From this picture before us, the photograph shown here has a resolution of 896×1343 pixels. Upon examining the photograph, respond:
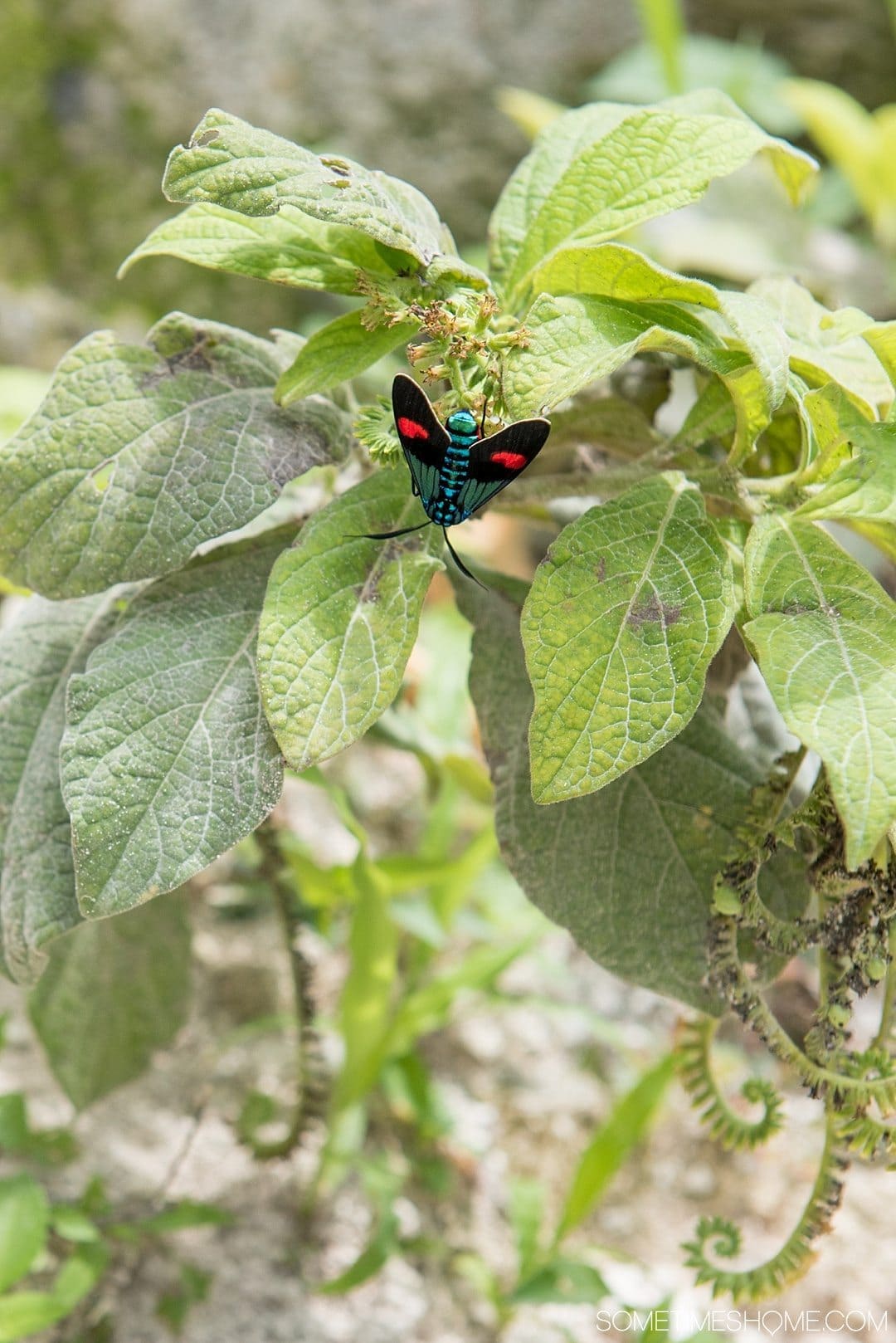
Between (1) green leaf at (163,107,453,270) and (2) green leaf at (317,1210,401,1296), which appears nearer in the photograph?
(1) green leaf at (163,107,453,270)

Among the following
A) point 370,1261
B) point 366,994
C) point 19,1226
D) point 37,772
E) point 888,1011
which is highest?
point 37,772

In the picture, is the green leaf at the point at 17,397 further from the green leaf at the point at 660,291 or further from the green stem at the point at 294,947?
the green leaf at the point at 660,291

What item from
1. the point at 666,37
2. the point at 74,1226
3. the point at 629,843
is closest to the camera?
the point at 629,843

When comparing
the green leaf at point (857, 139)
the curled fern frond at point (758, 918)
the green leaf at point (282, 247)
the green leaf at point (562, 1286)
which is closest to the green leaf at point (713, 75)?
the green leaf at point (857, 139)

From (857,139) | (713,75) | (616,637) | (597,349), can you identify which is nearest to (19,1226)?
(616,637)

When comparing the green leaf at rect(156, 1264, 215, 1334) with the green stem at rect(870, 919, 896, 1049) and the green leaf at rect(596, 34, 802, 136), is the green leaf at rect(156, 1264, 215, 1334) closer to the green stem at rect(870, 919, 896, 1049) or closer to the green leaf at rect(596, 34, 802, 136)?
the green stem at rect(870, 919, 896, 1049)

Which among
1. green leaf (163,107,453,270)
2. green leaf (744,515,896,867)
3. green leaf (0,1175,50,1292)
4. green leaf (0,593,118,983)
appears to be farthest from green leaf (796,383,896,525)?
green leaf (0,1175,50,1292)

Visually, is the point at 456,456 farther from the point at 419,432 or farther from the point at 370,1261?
the point at 370,1261
